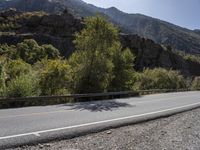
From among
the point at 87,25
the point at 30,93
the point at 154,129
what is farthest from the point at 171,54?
the point at 154,129

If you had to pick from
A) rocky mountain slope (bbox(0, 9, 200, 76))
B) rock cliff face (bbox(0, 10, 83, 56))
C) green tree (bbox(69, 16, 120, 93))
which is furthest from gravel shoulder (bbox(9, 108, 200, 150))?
rock cliff face (bbox(0, 10, 83, 56))

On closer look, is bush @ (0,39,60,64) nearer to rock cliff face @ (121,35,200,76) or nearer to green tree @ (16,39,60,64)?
green tree @ (16,39,60,64)

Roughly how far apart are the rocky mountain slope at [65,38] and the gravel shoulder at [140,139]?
105671mm

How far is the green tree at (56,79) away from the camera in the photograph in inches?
1270

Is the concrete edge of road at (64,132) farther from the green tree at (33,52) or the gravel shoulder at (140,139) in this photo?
the green tree at (33,52)

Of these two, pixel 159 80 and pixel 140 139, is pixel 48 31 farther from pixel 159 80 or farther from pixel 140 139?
pixel 140 139

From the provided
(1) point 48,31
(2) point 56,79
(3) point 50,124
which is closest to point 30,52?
(1) point 48,31

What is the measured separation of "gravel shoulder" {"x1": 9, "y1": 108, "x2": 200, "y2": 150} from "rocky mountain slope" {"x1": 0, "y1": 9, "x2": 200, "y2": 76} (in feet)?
347

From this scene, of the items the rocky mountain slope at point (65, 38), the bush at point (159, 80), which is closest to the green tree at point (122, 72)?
the bush at point (159, 80)

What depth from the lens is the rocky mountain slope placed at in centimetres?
12569

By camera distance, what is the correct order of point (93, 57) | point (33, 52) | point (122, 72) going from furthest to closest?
point (33, 52), point (122, 72), point (93, 57)

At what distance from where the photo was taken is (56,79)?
109ft

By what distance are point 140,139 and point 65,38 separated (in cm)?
11840

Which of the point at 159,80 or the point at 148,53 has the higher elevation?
the point at 148,53
